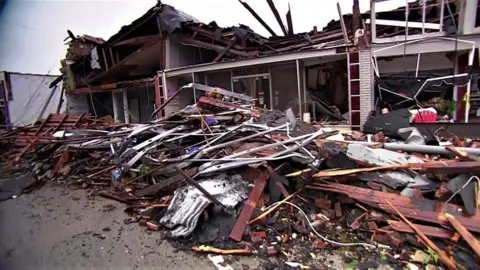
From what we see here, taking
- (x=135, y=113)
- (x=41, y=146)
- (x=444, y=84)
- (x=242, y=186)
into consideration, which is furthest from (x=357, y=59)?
(x=135, y=113)

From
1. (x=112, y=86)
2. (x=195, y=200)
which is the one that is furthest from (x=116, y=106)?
(x=195, y=200)

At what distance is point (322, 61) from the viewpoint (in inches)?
369

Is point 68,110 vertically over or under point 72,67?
under

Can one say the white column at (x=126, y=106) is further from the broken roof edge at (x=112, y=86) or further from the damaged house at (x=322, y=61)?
the broken roof edge at (x=112, y=86)

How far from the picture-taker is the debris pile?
2.89m

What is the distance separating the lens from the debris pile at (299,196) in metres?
2.89

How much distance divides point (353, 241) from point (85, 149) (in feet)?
20.5

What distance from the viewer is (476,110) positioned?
7578mm

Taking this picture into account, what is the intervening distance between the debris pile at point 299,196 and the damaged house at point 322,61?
3.30 meters

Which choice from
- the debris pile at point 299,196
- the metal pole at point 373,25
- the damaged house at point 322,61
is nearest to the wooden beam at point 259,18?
the damaged house at point 322,61

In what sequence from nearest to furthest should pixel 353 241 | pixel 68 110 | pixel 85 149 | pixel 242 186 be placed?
pixel 353 241
pixel 242 186
pixel 85 149
pixel 68 110

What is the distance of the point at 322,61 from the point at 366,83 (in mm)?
1901

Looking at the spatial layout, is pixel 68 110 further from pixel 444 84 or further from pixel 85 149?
pixel 444 84

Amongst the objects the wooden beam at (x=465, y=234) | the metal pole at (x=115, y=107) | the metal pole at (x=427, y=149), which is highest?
the metal pole at (x=115, y=107)
